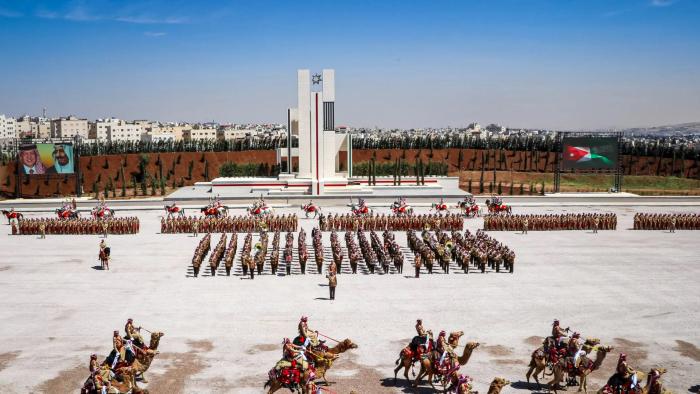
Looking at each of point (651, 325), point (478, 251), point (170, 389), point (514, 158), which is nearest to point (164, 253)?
point (478, 251)

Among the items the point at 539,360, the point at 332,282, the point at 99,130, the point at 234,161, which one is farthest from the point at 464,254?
the point at 99,130

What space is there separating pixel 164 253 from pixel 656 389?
18518 millimetres

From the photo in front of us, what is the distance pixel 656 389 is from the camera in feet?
33.6

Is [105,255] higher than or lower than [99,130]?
lower

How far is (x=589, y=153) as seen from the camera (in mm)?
44469

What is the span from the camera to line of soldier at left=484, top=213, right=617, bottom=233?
29.9 meters

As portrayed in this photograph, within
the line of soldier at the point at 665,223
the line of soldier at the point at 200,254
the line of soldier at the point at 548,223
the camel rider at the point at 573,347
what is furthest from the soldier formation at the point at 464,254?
the line of soldier at the point at 665,223

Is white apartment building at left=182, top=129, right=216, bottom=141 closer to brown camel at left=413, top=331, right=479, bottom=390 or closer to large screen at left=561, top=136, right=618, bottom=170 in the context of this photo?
large screen at left=561, top=136, right=618, bottom=170

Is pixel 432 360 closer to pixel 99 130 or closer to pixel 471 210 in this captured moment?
pixel 471 210

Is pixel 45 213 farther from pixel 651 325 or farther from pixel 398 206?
pixel 651 325

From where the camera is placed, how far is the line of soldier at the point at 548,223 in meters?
29.9

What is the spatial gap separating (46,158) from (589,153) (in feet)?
119

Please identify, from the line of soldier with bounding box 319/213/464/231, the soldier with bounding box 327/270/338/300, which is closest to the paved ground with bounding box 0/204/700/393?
the soldier with bounding box 327/270/338/300

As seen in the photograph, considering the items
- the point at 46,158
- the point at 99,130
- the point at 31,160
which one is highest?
the point at 99,130
